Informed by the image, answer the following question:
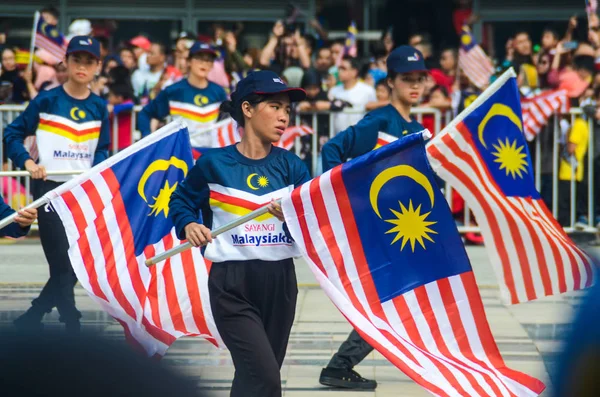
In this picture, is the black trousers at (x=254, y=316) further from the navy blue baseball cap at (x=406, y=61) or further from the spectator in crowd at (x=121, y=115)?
the spectator in crowd at (x=121, y=115)

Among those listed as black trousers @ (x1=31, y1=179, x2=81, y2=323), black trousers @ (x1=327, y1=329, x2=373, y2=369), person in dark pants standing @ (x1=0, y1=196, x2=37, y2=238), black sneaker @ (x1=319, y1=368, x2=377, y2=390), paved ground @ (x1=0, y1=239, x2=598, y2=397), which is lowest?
paved ground @ (x1=0, y1=239, x2=598, y2=397)

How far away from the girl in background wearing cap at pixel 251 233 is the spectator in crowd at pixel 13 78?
895cm

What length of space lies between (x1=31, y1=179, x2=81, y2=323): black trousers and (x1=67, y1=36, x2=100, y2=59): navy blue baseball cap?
92 cm

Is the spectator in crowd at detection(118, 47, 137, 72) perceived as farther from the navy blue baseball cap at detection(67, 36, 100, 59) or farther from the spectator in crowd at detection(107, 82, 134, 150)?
the navy blue baseball cap at detection(67, 36, 100, 59)

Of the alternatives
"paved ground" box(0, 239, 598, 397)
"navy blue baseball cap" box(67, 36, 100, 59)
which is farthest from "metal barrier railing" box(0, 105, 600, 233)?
"navy blue baseball cap" box(67, 36, 100, 59)

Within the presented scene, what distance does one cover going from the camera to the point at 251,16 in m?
19.2

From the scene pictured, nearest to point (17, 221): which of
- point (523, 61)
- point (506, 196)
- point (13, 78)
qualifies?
point (506, 196)

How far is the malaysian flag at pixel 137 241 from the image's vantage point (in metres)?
6.99

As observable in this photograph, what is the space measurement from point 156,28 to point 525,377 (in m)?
14.5

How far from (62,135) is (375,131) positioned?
2.47m

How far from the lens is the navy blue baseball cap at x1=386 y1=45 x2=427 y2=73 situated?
693 centimetres

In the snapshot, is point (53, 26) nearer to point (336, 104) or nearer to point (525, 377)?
point (336, 104)

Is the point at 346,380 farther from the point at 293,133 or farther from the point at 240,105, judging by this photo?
the point at 293,133

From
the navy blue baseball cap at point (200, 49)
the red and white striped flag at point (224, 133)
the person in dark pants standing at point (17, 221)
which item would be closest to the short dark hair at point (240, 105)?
the person in dark pants standing at point (17, 221)
